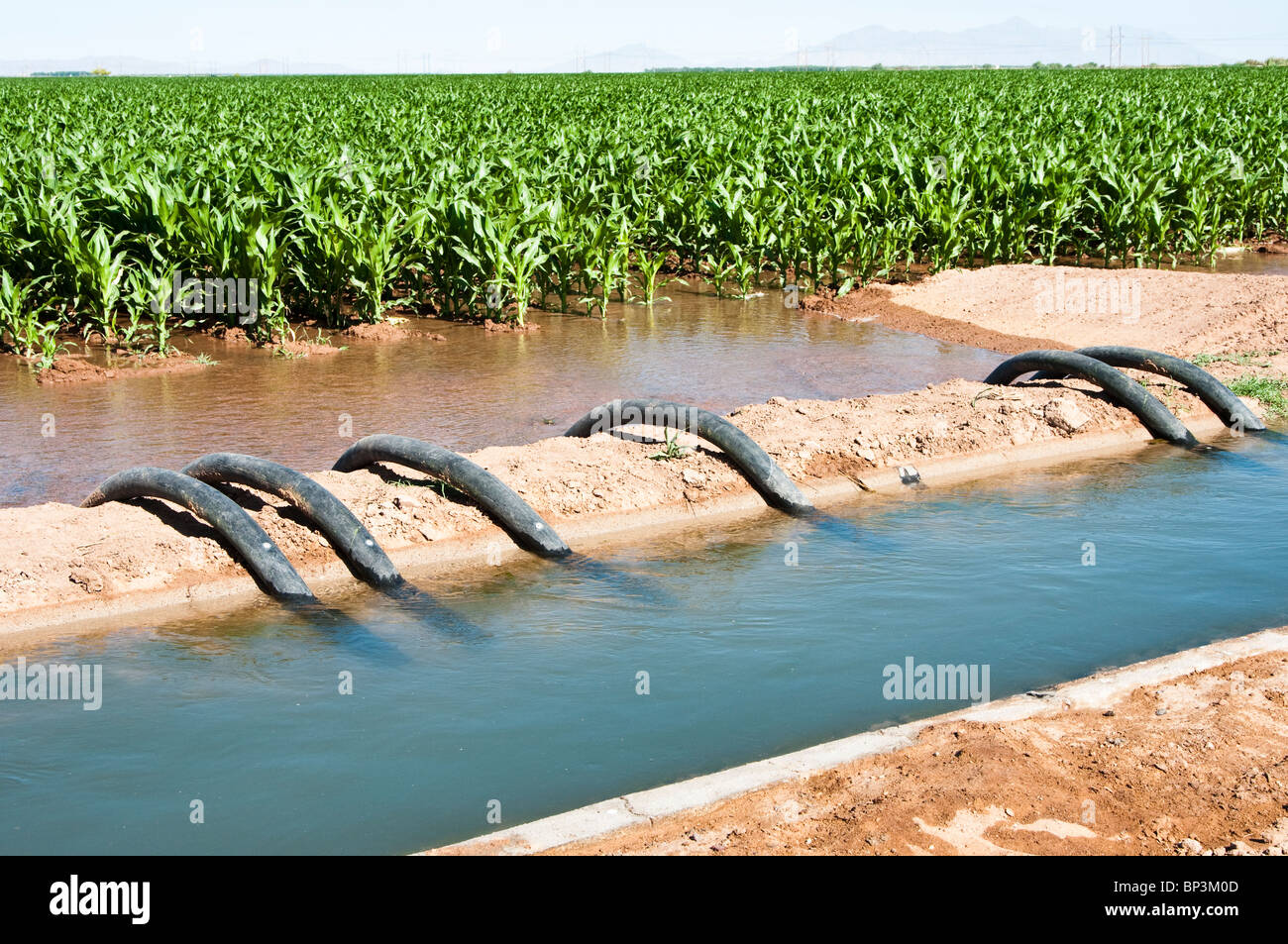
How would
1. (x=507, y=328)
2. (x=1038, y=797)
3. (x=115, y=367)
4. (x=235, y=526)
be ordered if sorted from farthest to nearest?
(x=507, y=328) → (x=115, y=367) → (x=235, y=526) → (x=1038, y=797)

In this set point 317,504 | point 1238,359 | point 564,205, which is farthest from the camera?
point 564,205

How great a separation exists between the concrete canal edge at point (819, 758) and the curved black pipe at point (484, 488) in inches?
85.7

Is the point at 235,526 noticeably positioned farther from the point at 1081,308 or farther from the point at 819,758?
the point at 1081,308

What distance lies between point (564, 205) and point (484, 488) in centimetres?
692

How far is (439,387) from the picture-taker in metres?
9.00

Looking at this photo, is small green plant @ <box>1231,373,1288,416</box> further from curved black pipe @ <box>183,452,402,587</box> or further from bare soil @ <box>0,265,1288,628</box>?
curved black pipe @ <box>183,452,402,587</box>

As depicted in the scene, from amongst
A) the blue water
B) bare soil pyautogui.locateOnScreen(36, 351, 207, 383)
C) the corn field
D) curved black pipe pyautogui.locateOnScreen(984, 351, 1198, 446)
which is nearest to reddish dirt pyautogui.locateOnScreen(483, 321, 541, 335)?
the corn field

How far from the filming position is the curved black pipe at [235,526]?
5.12 metres

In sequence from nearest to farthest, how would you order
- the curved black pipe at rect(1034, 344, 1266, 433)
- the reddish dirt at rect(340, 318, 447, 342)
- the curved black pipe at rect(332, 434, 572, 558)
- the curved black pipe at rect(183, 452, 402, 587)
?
the curved black pipe at rect(183, 452, 402, 587) → the curved black pipe at rect(332, 434, 572, 558) → the curved black pipe at rect(1034, 344, 1266, 433) → the reddish dirt at rect(340, 318, 447, 342)

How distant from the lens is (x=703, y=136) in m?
17.0

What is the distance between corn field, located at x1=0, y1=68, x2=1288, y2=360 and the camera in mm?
10258

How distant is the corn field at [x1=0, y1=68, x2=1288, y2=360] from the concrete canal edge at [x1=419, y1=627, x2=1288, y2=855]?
7575mm

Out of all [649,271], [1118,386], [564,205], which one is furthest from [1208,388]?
[564,205]
